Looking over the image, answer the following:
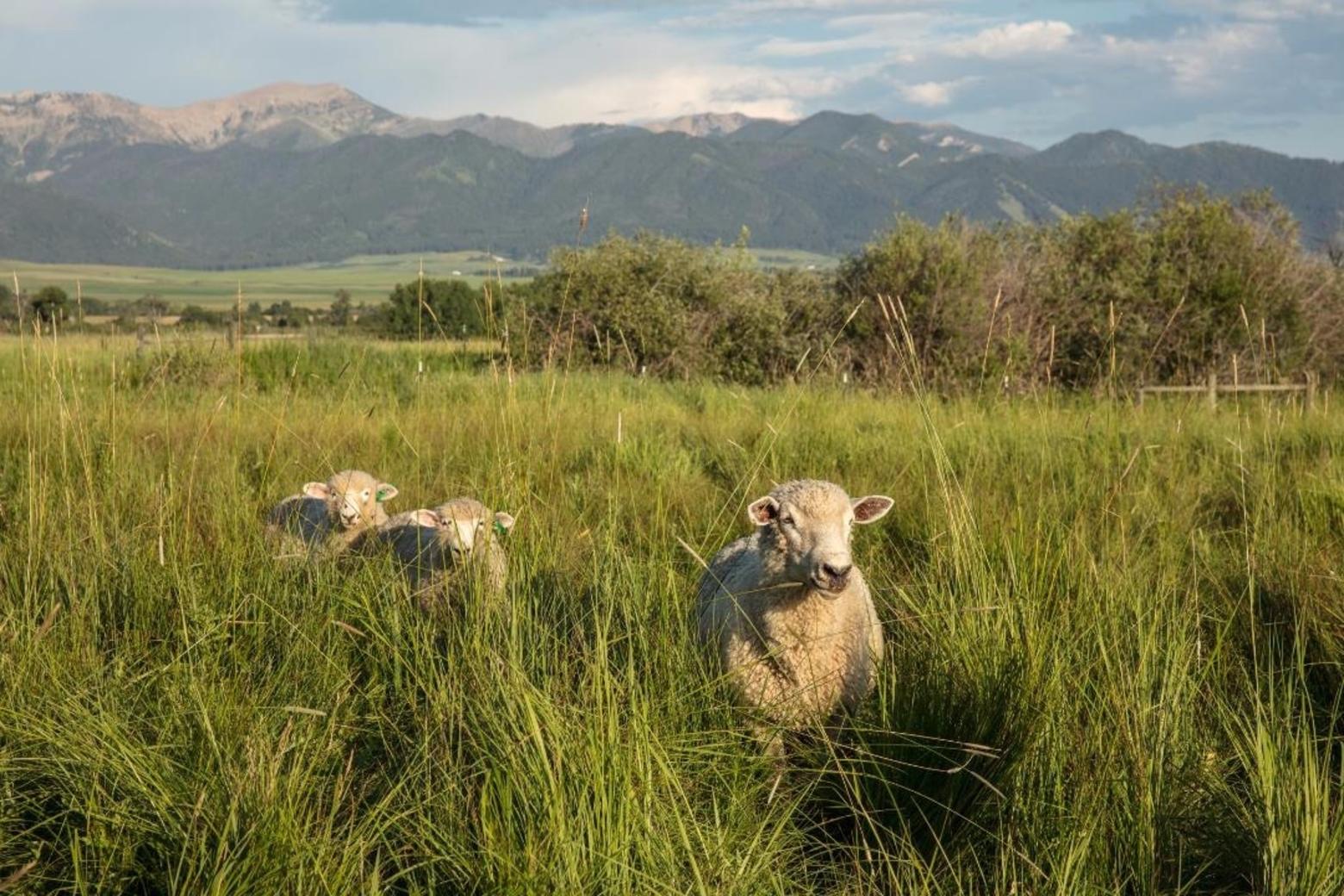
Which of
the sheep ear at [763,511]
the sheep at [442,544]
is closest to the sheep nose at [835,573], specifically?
the sheep ear at [763,511]

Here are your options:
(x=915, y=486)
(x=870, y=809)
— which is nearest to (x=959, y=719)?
(x=870, y=809)

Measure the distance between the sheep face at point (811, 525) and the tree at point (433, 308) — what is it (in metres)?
1.90

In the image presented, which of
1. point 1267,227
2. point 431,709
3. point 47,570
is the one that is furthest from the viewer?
point 1267,227

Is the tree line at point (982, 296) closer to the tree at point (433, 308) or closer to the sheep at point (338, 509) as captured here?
the tree at point (433, 308)

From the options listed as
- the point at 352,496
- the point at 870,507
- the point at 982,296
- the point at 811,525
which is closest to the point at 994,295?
the point at 982,296

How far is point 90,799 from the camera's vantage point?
3225mm

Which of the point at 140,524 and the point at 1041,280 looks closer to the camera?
the point at 140,524

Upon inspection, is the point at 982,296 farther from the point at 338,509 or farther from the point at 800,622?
the point at 800,622

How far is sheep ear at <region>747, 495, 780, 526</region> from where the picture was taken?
4977 millimetres

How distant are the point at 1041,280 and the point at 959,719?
70.9ft

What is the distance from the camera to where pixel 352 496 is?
24.7ft

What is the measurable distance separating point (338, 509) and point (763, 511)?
3.33 meters

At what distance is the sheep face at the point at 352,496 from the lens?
7292mm

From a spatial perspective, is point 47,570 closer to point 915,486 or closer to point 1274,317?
point 915,486
